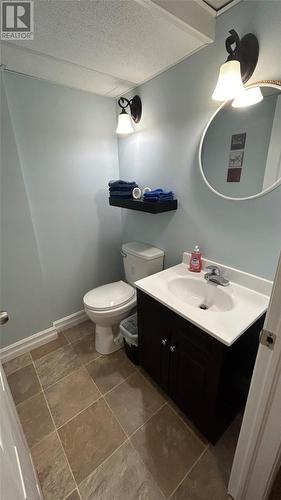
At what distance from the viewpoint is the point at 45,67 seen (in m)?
1.31

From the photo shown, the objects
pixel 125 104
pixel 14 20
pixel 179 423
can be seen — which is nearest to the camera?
pixel 14 20

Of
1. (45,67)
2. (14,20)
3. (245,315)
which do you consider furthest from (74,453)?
(45,67)

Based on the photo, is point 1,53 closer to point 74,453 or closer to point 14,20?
point 14,20

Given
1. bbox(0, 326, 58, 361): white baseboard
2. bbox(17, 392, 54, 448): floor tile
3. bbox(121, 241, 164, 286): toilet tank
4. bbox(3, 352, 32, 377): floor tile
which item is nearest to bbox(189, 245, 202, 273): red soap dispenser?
bbox(121, 241, 164, 286): toilet tank

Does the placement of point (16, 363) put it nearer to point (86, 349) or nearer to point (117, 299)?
point (86, 349)

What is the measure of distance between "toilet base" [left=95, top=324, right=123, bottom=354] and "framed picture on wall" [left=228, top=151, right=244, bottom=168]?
56.9 inches

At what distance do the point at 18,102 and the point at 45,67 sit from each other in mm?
294

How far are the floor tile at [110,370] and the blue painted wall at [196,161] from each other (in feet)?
2.91

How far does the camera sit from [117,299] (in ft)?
5.37

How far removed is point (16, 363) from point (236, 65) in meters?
2.36

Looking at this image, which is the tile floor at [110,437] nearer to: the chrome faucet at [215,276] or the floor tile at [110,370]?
the floor tile at [110,370]

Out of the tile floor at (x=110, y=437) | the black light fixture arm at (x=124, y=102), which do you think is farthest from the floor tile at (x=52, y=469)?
the black light fixture arm at (x=124, y=102)

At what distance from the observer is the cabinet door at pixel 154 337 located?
3.88 ft

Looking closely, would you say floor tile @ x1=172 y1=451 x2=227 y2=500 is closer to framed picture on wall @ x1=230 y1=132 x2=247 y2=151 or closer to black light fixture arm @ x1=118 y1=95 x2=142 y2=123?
framed picture on wall @ x1=230 y1=132 x2=247 y2=151
